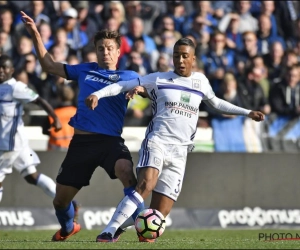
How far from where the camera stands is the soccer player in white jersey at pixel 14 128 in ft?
43.5

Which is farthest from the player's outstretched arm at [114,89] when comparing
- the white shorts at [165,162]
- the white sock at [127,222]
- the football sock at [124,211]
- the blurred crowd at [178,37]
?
the blurred crowd at [178,37]

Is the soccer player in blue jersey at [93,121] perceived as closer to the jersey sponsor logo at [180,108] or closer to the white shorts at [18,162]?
the jersey sponsor logo at [180,108]

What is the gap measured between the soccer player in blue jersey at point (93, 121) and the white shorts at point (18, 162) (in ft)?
10.7

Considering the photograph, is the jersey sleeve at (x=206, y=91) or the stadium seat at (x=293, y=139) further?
the stadium seat at (x=293, y=139)

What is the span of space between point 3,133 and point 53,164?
1.88 m

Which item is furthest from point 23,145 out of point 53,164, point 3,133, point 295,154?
point 295,154

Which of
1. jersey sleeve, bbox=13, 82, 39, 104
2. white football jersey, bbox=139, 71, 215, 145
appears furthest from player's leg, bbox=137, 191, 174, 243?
jersey sleeve, bbox=13, 82, 39, 104

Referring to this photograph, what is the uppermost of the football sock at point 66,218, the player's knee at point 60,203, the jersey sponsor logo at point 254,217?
the player's knee at point 60,203

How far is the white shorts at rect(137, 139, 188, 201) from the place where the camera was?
979cm

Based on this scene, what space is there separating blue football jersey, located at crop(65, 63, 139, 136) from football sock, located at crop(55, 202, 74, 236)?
1098 mm

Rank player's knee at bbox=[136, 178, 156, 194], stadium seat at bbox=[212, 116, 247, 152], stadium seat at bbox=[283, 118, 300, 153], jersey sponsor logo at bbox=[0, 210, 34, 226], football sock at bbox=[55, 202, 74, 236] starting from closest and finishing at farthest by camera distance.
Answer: player's knee at bbox=[136, 178, 156, 194], football sock at bbox=[55, 202, 74, 236], jersey sponsor logo at bbox=[0, 210, 34, 226], stadium seat at bbox=[212, 116, 247, 152], stadium seat at bbox=[283, 118, 300, 153]

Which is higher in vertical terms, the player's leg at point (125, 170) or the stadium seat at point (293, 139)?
the player's leg at point (125, 170)

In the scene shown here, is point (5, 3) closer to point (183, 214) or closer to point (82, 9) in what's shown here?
point (82, 9)

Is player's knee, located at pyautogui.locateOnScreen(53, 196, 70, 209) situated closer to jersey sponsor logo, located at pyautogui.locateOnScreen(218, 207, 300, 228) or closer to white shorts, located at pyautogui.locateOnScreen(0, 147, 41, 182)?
white shorts, located at pyautogui.locateOnScreen(0, 147, 41, 182)
